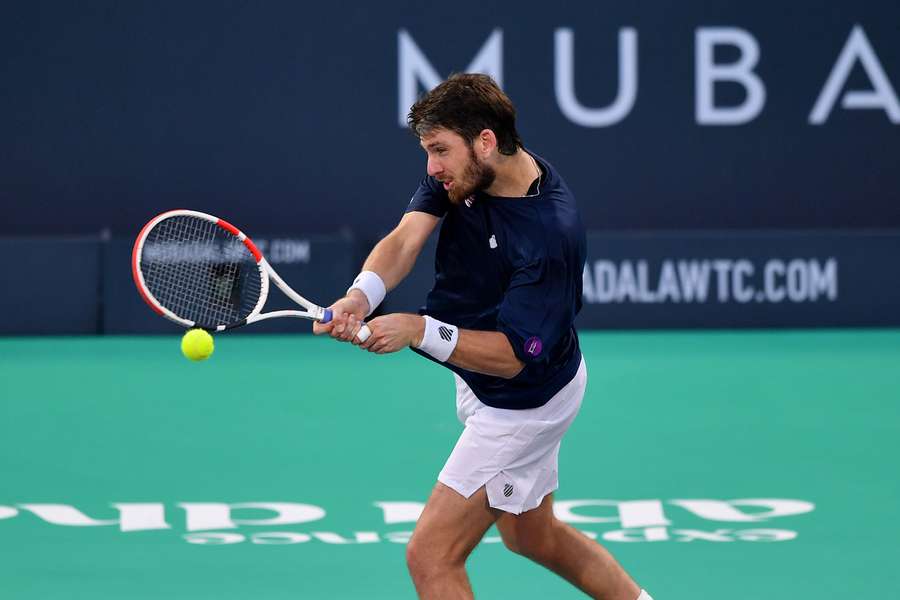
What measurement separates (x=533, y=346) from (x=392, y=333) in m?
0.37

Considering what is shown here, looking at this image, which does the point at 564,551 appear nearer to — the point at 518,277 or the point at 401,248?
the point at 518,277

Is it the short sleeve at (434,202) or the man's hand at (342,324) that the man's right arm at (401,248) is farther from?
the man's hand at (342,324)

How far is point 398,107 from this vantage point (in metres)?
12.4

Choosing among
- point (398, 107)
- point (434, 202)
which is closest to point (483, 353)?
point (434, 202)

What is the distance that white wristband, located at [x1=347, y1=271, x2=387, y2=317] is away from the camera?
4.02 m

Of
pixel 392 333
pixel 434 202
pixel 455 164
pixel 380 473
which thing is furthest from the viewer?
pixel 380 473

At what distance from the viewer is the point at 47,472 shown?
6.57 metres

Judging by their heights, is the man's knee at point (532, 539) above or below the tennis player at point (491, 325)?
below

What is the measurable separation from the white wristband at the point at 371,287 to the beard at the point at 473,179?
0.34 metres

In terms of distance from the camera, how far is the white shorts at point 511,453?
155 inches

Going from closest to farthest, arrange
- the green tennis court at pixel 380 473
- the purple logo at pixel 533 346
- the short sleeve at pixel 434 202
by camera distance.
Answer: the purple logo at pixel 533 346, the short sleeve at pixel 434 202, the green tennis court at pixel 380 473

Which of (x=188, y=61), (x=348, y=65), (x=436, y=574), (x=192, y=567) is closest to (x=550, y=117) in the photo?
(x=348, y=65)

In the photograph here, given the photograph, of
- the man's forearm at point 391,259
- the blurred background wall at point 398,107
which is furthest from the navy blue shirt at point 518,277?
the blurred background wall at point 398,107

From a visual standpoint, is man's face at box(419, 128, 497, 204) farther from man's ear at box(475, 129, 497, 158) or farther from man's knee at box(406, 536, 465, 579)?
man's knee at box(406, 536, 465, 579)
